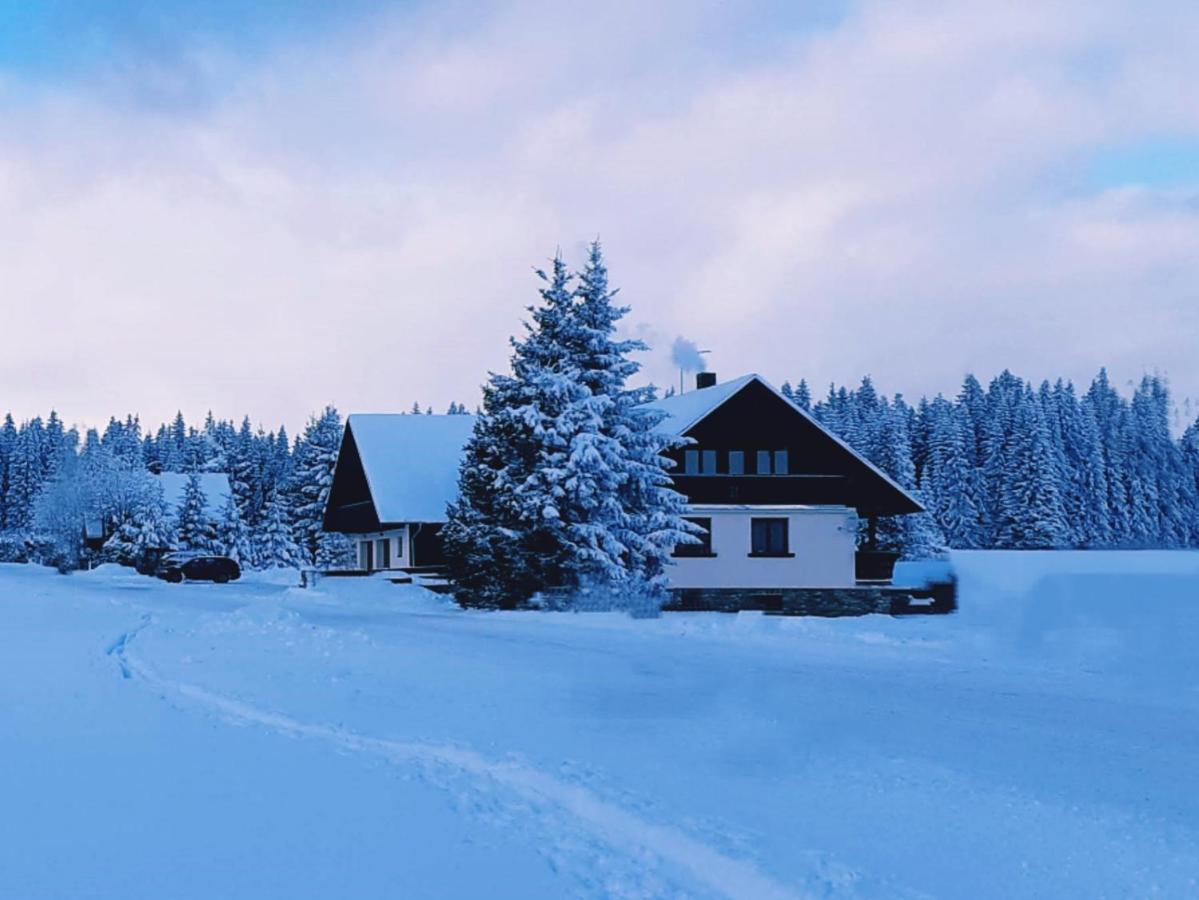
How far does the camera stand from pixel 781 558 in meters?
42.3

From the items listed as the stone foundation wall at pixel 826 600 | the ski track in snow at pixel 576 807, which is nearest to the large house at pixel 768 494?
the stone foundation wall at pixel 826 600

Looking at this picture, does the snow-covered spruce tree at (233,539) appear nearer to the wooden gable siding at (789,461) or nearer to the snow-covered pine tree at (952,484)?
the wooden gable siding at (789,461)

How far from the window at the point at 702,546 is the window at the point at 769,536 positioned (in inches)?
59.2

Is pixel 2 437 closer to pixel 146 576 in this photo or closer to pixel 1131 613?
pixel 146 576

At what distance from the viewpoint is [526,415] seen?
109 ft

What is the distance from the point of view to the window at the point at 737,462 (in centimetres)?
4253

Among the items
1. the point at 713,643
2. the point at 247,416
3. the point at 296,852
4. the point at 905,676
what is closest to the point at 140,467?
the point at 247,416

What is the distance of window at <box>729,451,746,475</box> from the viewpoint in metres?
42.5

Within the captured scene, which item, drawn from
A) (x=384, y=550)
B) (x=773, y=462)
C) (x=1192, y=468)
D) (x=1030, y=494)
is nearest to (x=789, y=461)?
(x=773, y=462)

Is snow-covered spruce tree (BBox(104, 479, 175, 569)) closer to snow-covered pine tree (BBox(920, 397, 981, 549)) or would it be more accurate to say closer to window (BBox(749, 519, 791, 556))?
window (BBox(749, 519, 791, 556))

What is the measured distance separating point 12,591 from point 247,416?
103712 millimetres

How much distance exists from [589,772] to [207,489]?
3584 inches

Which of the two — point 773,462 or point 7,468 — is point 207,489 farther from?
point 7,468

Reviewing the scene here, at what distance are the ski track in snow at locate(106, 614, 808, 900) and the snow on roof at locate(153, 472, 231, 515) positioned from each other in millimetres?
77147
